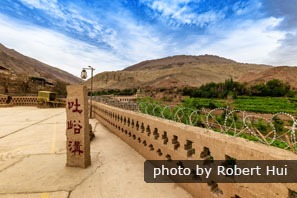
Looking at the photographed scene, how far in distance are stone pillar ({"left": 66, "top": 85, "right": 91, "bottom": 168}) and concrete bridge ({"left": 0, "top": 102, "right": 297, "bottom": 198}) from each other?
28 centimetres

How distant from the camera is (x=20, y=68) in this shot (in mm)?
89312

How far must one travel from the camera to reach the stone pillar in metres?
5.08

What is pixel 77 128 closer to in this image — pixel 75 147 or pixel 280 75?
pixel 75 147

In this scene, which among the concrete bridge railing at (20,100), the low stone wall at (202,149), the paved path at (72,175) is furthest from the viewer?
the concrete bridge railing at (20,100)

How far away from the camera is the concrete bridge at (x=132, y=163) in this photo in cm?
265

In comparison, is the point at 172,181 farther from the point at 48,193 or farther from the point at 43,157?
the point at 43,157

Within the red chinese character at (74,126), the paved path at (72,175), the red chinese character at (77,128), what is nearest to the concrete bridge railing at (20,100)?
the paved path at (72,175)

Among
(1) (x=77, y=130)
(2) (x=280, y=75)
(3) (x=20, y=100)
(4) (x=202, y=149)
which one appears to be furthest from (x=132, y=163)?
(2) (x=280, y=75)

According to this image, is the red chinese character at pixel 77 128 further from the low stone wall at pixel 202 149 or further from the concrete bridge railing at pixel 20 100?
the concrete bridge railing at pixel 20 100

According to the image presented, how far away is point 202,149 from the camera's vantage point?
11.1ft

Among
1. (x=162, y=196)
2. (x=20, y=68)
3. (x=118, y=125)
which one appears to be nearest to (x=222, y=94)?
(x=118, y=125)

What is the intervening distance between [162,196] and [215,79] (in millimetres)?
132761

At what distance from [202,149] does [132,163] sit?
8.79 feet

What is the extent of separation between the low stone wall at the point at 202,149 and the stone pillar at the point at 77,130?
1686mm
